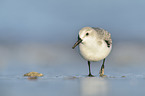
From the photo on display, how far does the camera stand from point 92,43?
854 cm

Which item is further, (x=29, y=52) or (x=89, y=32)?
(x=29, y=52)

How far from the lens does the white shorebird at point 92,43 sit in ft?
27.4

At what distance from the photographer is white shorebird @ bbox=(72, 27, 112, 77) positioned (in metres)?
8.34

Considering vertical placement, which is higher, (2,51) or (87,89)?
(2,51)

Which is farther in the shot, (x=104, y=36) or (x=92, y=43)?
(x=104, y=36)

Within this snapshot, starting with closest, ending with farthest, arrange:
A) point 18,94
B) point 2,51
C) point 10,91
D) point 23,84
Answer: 1. point 18,94
2. point 10,91
3. point 23,84
4. point 2,51

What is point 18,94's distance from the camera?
543 centimetres

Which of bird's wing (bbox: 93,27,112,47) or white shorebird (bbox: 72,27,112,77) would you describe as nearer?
white shorebird (bbox: 72,27,112,77)

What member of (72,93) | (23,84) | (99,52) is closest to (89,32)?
(99,52)

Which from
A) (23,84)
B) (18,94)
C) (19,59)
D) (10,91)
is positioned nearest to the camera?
(18,94)

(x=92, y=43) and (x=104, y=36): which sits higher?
(x=104, y=36)

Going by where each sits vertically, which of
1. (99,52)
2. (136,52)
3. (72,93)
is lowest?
(72,93)

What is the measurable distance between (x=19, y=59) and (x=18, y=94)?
8.71 m

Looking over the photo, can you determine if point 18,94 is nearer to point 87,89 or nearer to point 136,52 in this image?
point 87,89
